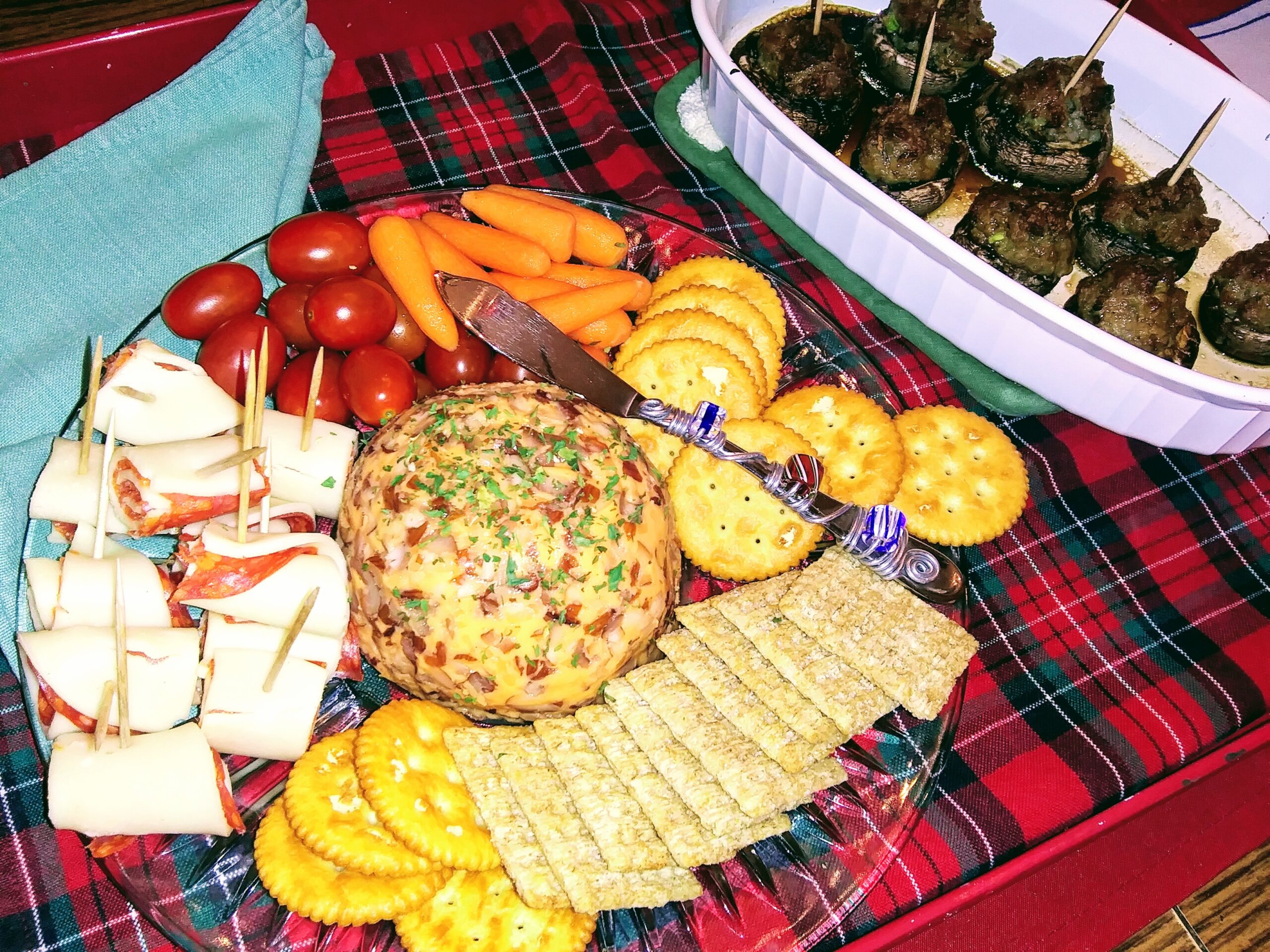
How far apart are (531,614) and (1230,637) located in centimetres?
198

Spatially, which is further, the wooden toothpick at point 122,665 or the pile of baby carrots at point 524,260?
the pile of baby carrots at point 524,260

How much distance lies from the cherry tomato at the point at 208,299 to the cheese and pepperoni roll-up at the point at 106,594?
0.68 m

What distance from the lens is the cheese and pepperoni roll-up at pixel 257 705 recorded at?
6.11 feet

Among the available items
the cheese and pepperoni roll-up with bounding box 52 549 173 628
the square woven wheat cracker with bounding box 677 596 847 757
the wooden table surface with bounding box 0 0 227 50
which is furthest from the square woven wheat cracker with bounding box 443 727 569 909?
the wooden table surface with bounding box 0 0 227 50

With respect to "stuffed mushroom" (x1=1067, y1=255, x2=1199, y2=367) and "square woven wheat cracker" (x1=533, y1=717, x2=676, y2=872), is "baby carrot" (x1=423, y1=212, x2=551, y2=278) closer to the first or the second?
"square woven wheat cracker" (x1=533, y1=717, x2=676, y2=872)

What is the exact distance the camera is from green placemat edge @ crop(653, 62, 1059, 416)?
9.36 feet

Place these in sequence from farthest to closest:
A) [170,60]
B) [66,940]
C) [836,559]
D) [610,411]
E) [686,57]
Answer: [686,57], [170,60], [610,411], [836,559], [66,940]

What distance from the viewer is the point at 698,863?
1800 millimetres

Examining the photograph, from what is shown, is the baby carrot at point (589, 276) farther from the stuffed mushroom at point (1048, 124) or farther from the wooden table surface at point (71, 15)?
the wooden table surface at point (71, 15)

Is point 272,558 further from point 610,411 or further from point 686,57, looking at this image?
point 686,57

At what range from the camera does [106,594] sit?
75.5 inches

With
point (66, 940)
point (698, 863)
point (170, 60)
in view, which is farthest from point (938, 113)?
point (66, 940)

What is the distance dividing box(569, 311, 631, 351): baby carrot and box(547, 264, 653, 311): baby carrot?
68 mm

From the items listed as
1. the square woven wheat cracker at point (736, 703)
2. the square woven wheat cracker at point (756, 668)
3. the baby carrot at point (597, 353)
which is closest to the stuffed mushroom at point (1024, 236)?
the baby carrot at point (597, 353)
